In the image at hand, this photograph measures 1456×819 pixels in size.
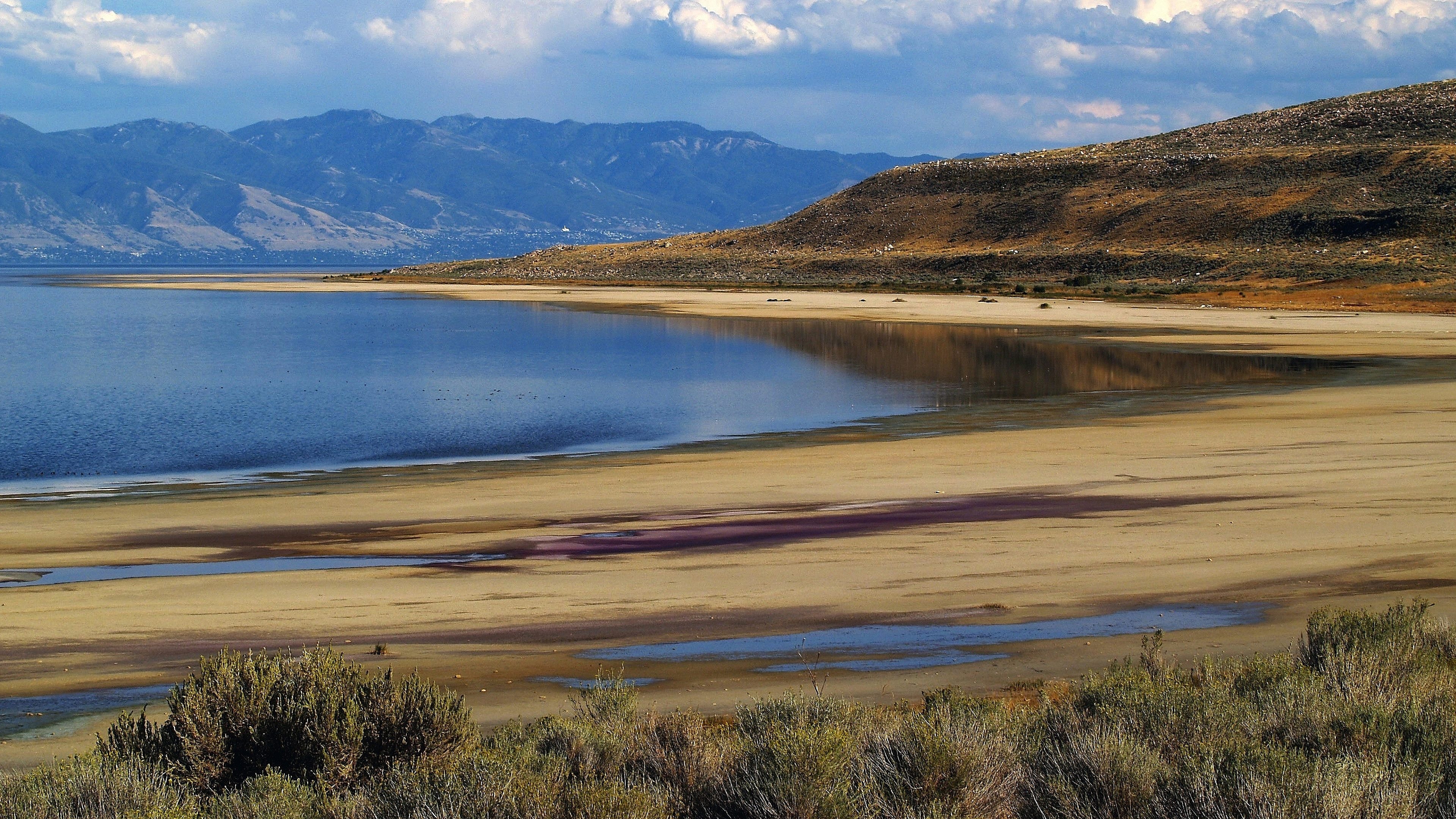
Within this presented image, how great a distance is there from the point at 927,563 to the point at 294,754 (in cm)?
820

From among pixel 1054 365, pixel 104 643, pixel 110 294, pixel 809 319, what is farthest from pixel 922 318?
pixel 110 294

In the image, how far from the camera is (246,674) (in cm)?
718

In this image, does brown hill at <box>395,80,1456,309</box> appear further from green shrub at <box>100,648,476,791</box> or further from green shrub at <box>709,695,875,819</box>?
green shrub at <box>100,648,476,791</box>

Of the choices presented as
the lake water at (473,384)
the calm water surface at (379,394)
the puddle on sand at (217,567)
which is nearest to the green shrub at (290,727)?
the puddle on sand at (217,567)

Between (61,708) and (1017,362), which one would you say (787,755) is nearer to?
(61,708)

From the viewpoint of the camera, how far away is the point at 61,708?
9.38m

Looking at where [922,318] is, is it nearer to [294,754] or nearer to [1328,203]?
[1328,203]

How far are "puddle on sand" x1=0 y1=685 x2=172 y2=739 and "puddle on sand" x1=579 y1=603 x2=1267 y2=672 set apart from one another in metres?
3.48

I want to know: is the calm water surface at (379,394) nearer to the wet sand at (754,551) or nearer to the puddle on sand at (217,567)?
the wet sand at (754,551)

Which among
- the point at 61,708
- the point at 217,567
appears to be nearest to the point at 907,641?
the point at 61,708

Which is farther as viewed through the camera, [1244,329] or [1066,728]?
[1244,329]

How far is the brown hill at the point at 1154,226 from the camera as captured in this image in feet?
245

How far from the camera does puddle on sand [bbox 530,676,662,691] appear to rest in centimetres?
963

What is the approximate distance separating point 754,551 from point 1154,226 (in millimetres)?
88724
